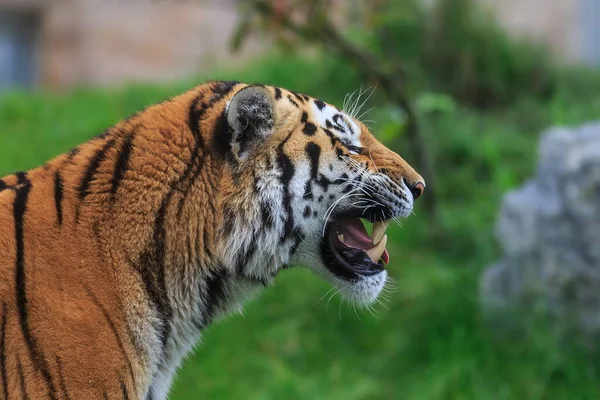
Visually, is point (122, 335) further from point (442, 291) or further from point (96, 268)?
point (442, 291)

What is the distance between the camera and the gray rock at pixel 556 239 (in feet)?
12.1

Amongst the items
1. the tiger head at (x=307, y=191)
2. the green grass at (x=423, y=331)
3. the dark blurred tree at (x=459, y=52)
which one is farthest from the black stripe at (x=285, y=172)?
the dark blurred tree at (x=459, y=52)

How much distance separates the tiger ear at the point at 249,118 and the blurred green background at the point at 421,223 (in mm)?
818

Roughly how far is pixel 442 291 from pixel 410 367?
43cm

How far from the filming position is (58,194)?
1946 millimetres

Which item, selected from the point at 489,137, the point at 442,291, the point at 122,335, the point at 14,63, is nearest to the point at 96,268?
the point at 122,335

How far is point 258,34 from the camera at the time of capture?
4.25m

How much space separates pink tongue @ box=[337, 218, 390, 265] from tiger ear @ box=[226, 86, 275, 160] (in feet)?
1.13

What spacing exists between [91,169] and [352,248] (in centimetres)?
67

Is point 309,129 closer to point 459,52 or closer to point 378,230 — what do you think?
point 378,230

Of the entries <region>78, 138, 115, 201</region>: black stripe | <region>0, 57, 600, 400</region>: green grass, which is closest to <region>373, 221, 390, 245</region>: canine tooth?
<region>78, 138, 115, 201</region>: black stripe

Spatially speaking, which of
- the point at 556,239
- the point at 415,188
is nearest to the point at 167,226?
the point at 415,188

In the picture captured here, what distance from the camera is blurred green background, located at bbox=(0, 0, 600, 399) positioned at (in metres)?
3.88

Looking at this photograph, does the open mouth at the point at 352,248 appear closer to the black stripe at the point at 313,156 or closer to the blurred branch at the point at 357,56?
the black stripe at the point at 313,156
